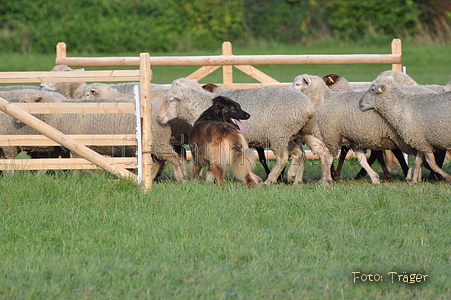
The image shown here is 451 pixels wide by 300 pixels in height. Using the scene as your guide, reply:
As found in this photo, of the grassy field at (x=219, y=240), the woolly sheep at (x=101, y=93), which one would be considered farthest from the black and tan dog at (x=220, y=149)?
the woolly sheep at (x=101, y=93)

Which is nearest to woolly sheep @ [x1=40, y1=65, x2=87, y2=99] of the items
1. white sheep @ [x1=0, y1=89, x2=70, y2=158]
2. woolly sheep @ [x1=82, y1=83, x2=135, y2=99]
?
woolly sheep @ [x1=82, y1=83, x2=135, y2=99]

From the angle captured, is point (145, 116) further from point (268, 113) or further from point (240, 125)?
point (268, 113)

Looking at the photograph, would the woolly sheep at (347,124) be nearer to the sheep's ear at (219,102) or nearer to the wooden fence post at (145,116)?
the sheep's ear at (219,102)

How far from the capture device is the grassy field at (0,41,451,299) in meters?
4.25

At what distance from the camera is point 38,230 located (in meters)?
5.57

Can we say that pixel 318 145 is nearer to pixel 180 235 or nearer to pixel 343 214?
pixel 343 214

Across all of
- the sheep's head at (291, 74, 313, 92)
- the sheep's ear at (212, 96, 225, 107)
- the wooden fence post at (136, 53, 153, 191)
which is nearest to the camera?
the wooden fence post at (136, 53, 153, 191)

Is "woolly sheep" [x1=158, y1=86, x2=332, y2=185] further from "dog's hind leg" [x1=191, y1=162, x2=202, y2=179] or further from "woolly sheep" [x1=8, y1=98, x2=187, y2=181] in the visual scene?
"dog's hind leg" [x1=191, y1=162, x2=202, y2=179]

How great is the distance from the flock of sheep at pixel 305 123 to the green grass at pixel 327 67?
19.7 m

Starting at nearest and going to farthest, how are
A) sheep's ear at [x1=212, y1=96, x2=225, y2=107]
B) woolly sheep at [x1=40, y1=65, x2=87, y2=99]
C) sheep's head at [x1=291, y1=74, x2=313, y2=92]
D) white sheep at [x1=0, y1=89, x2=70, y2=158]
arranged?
sheep's ear at [x1=212, y1=96, x2=225, y2=107], white sheep at [x1=0, y1=89, x2=70, y2=158], sheep's head at [x1=291, y1=74, x2=313, y2=92], woolly sheep at [x1=40, y1=65, x2=87, y2=99]

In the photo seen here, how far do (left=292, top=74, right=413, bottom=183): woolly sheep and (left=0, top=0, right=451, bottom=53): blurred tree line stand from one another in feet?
85.3

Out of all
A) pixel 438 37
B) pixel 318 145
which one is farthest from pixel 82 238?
pixel 438 37

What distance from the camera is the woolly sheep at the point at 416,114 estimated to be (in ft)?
24.5

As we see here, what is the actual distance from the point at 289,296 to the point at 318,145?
4702mm
